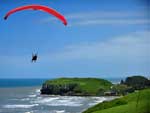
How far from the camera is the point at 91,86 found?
25.4ft

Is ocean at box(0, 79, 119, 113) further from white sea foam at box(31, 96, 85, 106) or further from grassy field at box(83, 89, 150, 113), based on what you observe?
grassy field at box(83, 89, 150, 113)

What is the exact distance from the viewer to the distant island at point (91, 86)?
680 cm

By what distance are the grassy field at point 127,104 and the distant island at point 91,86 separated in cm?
11

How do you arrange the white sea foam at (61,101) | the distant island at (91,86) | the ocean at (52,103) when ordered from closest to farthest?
the distant island at (91,86)
the ocean at (52,103)
the white sea foam at (61,101)

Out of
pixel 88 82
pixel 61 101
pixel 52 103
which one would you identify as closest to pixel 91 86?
pixel 88 82

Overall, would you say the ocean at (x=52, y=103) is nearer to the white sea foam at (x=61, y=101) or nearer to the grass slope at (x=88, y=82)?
the white sea foam at (x=61, y=101)

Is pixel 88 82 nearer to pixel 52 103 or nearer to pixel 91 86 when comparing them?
pixel 91 86

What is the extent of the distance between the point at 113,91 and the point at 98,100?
83 cm

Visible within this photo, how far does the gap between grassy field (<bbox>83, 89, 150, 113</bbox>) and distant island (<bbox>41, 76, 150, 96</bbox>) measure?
0.11 metres

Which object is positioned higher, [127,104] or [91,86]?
[91,86]

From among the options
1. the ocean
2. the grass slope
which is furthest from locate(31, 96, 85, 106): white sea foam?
the grass slope

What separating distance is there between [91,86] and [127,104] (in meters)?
0.72

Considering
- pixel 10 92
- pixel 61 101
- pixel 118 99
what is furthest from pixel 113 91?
pixel 10 92

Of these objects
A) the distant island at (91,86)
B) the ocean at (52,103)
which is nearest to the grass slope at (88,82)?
the distant island at (91,86)
